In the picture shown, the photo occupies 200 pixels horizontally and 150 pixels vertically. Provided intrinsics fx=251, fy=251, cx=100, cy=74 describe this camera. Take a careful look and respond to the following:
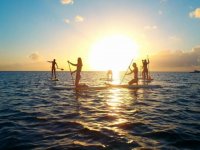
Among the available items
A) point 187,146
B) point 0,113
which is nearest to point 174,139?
point 187,146

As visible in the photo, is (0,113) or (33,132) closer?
(33,132)

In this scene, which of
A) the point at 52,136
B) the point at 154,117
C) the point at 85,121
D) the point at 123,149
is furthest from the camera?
the point at 154,117

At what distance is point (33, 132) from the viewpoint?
9.66m

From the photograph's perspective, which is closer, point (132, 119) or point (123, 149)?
point (123, 149)

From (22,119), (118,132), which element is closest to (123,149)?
(118,132)

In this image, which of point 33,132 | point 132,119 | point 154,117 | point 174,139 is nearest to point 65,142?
point 33,132

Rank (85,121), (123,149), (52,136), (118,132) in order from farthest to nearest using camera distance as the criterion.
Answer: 1. (85,121)
2. (118,132)
3. (52,136)
4. (123,149)

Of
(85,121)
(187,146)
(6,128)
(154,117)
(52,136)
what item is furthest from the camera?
(154,117)

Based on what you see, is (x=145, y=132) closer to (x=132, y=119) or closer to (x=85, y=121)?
(x=132, y=119)

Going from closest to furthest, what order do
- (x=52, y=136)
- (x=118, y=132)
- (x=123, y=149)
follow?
(x=123, y=149) < (x=52, y=136) < (x=118, y=132)

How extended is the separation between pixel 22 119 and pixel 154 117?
6642mm

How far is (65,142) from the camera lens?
8.41 m

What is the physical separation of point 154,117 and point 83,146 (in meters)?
6.05

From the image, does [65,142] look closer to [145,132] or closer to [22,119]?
[145,132]
